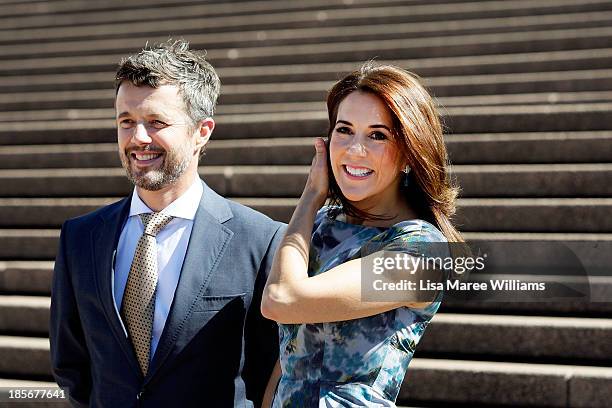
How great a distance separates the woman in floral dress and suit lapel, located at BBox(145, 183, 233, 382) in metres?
0.29

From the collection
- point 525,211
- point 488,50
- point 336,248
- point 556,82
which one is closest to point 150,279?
point 336,248

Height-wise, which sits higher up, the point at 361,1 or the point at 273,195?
the point at 361,1

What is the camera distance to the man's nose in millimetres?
2195

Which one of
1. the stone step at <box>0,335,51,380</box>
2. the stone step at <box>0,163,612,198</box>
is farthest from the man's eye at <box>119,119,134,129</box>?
the stone step at <box>0,163,612,198</box>

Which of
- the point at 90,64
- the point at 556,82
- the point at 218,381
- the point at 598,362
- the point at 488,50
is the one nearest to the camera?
the point at 218,381

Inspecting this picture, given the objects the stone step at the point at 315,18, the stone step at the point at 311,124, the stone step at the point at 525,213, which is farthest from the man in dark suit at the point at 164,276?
the stone step at the point at 315,18

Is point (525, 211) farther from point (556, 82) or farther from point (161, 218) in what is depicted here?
point (161, 218)

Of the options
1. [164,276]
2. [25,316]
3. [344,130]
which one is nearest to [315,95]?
[25,316]

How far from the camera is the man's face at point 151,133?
→ 2.21 metres

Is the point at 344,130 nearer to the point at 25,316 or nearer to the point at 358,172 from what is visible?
the point at 358,172

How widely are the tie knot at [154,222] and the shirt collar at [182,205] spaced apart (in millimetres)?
16

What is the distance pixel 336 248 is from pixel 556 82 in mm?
3918

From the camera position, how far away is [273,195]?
485 centimetres

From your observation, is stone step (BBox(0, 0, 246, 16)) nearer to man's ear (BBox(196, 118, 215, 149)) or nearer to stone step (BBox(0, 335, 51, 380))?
stone step (BBox(0, 335, 51, 380))
